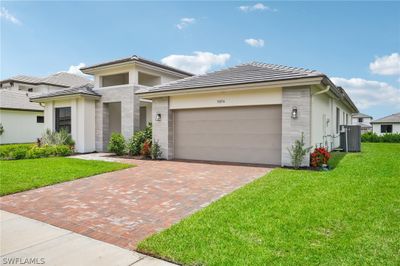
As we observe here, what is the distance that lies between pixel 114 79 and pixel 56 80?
1996 centimetres

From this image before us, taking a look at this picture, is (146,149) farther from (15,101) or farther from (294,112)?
(15,101)

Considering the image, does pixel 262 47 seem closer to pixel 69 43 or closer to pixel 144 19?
pixel 144 19

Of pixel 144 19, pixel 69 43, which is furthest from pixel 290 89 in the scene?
pixel 69 43

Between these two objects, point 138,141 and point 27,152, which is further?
point 138,141

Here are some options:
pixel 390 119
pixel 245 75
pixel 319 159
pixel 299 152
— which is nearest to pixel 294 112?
pixel 299 152

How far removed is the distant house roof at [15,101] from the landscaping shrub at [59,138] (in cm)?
918

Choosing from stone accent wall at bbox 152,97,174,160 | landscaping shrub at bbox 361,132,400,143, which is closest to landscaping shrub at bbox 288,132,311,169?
stone accent wall at bbox 152,97,174,160

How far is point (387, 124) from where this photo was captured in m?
45.7

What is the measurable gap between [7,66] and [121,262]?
1263 cm

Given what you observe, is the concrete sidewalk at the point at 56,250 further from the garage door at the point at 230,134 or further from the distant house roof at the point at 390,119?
the distant house roof at the point at 390,119

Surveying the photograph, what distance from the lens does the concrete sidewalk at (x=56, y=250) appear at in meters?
3.52

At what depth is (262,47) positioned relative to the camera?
1634 centimetres

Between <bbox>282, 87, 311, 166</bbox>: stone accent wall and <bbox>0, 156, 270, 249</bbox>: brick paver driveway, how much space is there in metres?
1.60

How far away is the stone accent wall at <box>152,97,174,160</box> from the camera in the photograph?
1392 cm
